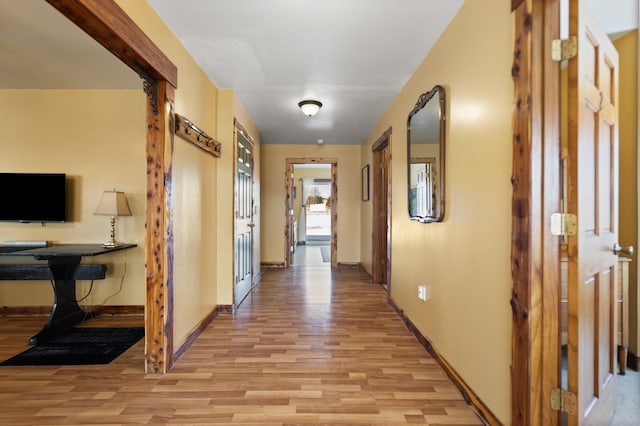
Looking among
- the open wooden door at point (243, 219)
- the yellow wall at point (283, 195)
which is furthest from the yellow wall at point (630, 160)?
the yellow wall at point (283, 195)

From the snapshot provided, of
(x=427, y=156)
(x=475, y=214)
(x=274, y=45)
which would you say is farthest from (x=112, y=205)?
(x=475, y=214)

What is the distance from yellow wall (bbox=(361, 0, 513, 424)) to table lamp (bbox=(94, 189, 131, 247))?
299 cm

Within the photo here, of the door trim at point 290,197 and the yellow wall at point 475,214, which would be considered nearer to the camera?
the yellow wall at point 475,214

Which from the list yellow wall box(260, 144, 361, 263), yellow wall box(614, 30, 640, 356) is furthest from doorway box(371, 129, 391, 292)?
yellow wall box(614, 30, 640, 356)

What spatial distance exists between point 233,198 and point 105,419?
2326 millimetres

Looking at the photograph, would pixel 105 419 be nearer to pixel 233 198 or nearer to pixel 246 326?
pixel 246 326

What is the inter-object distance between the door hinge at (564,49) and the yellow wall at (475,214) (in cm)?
20

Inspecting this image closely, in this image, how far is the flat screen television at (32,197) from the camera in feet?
11.1

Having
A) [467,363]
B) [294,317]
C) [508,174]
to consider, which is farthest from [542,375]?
[294,317]

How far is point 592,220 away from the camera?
A: 1498mm

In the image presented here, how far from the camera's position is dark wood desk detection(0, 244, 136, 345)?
290 centimetres

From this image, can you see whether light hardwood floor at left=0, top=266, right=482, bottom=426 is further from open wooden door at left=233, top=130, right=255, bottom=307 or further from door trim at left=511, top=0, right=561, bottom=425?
open wooden door at left=233, top=130, right=255, bottom=307

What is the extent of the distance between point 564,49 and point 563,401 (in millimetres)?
1500

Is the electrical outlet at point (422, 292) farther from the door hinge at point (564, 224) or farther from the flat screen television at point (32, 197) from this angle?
the flat screen television at point (32, 197)
